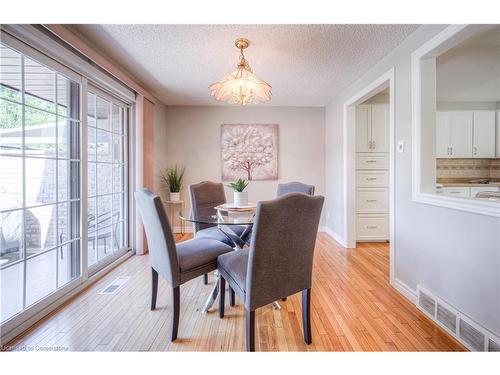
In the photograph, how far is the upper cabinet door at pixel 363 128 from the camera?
342 cm

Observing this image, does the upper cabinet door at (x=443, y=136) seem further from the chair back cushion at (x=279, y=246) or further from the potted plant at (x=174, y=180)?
the potted plant at (x=174, y=180)

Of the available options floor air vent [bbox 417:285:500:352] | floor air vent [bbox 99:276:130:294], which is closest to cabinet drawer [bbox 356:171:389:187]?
floor air vent [bbox 417:285:500:352]

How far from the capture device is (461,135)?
3.65m

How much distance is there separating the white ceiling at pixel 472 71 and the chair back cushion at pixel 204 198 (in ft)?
7.99

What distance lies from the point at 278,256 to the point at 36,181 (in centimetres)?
189

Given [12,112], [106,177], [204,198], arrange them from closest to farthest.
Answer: [12,112] < [204,198] < [106,177]

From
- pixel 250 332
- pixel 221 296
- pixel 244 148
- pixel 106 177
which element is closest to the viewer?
pixel 250 332

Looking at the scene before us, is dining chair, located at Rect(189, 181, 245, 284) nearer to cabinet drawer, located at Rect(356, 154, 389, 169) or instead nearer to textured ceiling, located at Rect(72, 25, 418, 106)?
textured ceiling, located at Rect(72, 25, 418, 106)

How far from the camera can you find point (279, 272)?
1285mm

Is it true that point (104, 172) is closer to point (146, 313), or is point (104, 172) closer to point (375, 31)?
point (146, 313)

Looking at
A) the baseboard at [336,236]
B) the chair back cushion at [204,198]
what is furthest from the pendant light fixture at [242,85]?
the baseboard at [336,236]

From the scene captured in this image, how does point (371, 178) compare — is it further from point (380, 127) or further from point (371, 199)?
point (380, 127)

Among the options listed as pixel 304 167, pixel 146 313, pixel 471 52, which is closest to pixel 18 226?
pixel 146 313

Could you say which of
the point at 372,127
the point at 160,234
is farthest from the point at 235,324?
the point at 372,127
